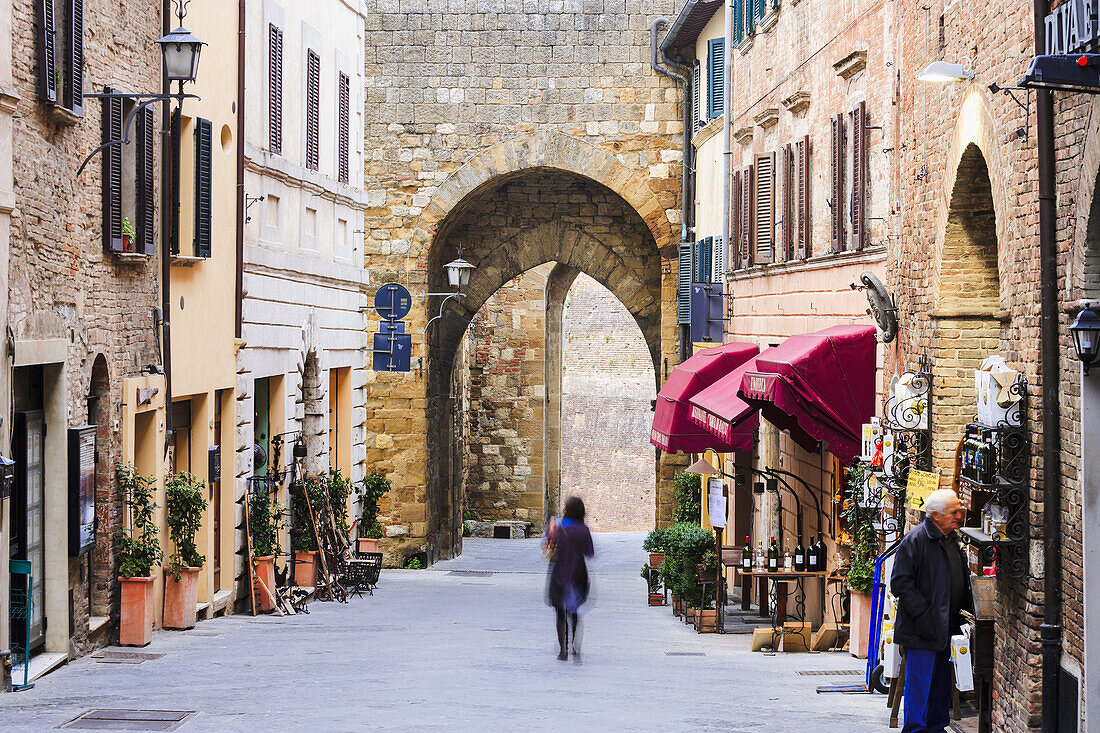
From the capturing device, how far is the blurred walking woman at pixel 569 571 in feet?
35.7

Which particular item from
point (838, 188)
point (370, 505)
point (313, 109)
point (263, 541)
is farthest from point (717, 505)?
point (313, 109)

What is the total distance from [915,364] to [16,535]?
6.06 meters

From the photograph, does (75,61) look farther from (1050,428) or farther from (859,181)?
(1050,428)

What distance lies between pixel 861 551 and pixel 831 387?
140 cm

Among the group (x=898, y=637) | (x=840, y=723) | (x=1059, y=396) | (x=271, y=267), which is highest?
(x=271, y=267)

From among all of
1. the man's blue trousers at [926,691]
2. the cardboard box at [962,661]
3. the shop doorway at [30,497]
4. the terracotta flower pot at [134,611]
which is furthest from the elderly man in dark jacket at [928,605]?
the terracotta flower pot at [134,611]

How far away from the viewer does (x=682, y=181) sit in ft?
79.2

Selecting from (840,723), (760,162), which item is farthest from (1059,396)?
(760,162)

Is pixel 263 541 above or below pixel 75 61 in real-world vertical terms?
below

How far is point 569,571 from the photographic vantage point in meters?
10.9

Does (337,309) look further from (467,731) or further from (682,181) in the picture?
(467,731)

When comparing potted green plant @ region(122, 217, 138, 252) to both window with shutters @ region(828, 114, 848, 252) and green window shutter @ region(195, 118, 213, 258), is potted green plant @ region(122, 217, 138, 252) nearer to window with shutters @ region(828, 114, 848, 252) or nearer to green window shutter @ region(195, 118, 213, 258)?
green window shutter @ region(195, 118, 213, 258)

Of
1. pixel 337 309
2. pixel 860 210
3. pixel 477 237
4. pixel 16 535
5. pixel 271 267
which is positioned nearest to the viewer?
pixel 16 535

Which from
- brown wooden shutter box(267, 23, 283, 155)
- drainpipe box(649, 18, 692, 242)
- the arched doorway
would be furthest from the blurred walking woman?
the arched doorway
